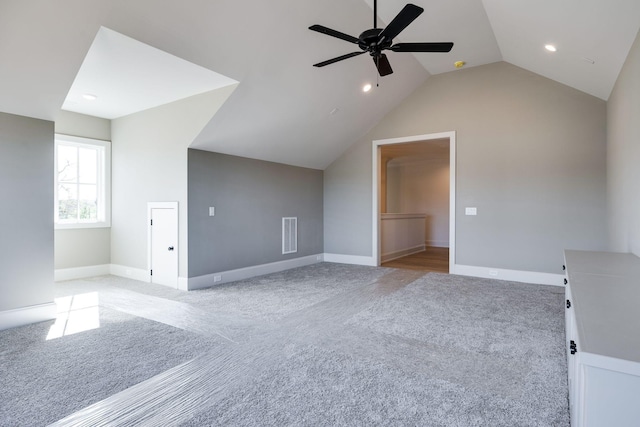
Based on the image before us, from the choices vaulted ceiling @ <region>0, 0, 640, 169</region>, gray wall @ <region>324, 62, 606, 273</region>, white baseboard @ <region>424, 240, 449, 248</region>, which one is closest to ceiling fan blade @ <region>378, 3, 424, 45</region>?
vaulted ceiling @ <region>0, 0, 640, 169</region>

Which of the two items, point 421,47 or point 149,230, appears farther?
point 149,230

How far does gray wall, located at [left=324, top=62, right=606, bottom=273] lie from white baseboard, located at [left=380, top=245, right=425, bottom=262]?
1894 mm

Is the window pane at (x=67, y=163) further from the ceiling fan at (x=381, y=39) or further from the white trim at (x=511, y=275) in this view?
the white trim at (x=511, y=275)

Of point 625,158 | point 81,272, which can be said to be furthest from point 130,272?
point 625,158

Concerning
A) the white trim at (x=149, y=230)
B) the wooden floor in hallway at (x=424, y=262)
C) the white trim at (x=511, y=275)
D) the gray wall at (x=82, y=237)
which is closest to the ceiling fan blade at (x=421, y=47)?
the white trim at (x=149, y=230)

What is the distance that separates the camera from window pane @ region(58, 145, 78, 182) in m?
5.62

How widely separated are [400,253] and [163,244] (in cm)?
546

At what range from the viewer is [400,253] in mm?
8203

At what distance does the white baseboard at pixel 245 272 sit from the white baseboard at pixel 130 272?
110 centimetres

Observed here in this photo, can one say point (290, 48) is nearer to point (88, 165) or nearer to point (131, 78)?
point (131, 78)

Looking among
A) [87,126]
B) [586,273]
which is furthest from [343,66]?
[87,126]

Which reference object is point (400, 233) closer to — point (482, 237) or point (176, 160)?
point (482, 237)

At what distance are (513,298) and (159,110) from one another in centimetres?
582

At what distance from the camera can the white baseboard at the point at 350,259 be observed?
6.79 meters
